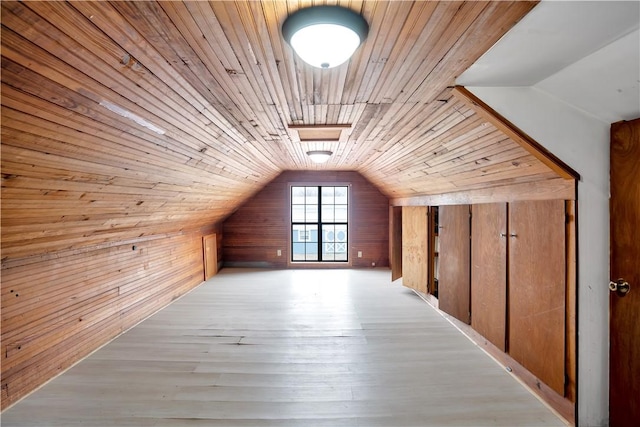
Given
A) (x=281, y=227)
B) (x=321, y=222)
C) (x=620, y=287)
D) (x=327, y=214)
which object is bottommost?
(x=620, y=287)

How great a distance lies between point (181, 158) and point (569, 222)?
9.03 ft

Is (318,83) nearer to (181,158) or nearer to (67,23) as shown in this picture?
(67,23)

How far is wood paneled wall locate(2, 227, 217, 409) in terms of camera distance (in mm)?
1947

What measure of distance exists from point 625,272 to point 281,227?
5156 millimetres

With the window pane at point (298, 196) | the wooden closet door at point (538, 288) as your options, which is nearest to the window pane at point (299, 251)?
the window pane at point (298, 196)

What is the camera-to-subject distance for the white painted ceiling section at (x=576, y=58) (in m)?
1.01

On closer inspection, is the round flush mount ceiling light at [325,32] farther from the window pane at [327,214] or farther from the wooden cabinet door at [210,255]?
the window pane at [327,214]

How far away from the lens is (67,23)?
91 centimetres

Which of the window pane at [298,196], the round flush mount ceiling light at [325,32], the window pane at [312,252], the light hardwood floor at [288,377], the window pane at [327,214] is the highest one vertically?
the round flush mount ceiling light at [325,32]

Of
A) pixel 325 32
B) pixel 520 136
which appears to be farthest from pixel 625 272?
pixel 325 32

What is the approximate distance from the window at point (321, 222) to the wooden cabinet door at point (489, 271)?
3689mm

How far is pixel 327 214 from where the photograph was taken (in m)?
6.29

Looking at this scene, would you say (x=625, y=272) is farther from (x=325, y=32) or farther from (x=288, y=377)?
(x=288, y=377)

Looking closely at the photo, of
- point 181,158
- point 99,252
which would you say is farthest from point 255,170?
point 99,252
